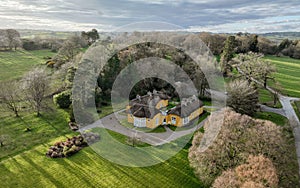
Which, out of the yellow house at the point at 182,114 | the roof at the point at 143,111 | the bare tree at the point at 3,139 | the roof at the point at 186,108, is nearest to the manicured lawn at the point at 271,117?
the roof at the point at 186,108

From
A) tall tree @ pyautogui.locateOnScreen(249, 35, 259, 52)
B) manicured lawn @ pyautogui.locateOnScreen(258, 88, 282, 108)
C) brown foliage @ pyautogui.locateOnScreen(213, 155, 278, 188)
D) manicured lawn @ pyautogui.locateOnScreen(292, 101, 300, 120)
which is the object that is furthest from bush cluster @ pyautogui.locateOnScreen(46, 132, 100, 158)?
tall tree @ pyautogui.locateOnScreen(249, 35, 259, 52)

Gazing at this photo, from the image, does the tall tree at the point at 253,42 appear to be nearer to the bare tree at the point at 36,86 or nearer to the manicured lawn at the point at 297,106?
the manicured lawn at the point at 297,106

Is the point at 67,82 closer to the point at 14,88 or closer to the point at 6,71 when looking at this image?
the point at 14,88

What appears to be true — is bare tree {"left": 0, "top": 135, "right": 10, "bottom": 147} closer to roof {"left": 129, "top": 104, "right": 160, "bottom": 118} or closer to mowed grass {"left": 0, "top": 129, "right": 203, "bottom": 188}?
mowed grass {"left": 0, "top": 129, "right": 203, "bottom": 188}

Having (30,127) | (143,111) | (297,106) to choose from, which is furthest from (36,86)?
(297,106)

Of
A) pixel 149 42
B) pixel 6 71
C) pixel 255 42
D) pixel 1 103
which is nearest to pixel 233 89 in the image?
pixel 149 42
